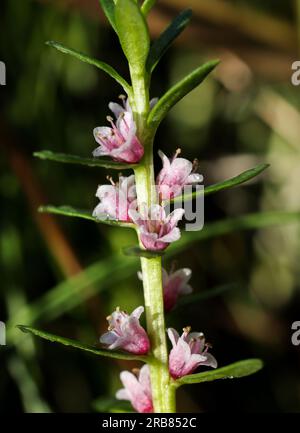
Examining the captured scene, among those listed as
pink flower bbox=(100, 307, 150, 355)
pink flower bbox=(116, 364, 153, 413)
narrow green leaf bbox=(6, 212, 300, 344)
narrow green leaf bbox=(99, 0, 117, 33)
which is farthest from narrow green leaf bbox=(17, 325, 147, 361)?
narrow green leaf bbox=(6, 212, 300, 344)

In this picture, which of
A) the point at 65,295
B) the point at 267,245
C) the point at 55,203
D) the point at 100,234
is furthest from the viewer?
the point at 267,245

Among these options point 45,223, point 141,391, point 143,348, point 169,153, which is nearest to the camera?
point 143,348

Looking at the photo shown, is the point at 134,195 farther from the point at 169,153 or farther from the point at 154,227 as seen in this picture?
the point at 169,153

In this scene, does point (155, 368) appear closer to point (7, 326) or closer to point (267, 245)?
point (7, 326)

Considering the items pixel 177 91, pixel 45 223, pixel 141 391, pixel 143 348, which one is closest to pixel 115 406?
pixel 141 391

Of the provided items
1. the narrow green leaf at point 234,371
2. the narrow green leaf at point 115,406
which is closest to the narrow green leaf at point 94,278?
the narrow green leaf at point 115,406

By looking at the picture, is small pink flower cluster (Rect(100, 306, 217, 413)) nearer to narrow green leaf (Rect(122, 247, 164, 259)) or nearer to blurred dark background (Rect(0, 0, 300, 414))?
narrow green leaf (Rect(122, 247, 164, 259))

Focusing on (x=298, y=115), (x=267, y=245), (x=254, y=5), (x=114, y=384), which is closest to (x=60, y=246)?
(x=114, y=384)
